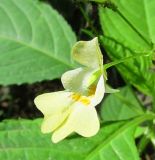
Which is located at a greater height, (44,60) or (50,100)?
(50,100)

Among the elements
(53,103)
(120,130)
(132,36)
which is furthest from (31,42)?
(53,103)

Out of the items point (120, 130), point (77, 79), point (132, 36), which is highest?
point (77, 79)

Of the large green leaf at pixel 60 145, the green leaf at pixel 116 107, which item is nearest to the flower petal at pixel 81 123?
the large green leaf at pixel 60 145

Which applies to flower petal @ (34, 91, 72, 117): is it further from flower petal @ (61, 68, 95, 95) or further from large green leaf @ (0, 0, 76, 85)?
large green leaf @ (0, 0, 76, 85)

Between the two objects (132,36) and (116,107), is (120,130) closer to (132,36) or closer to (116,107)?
(132,36)

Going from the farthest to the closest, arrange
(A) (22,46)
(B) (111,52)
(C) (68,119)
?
(A) (22,46)
(B) (111,52)
(C) (68,119)

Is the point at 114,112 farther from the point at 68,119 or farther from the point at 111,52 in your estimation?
the point at 68,119

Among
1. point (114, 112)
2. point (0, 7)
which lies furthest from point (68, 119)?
point (114, 112)
